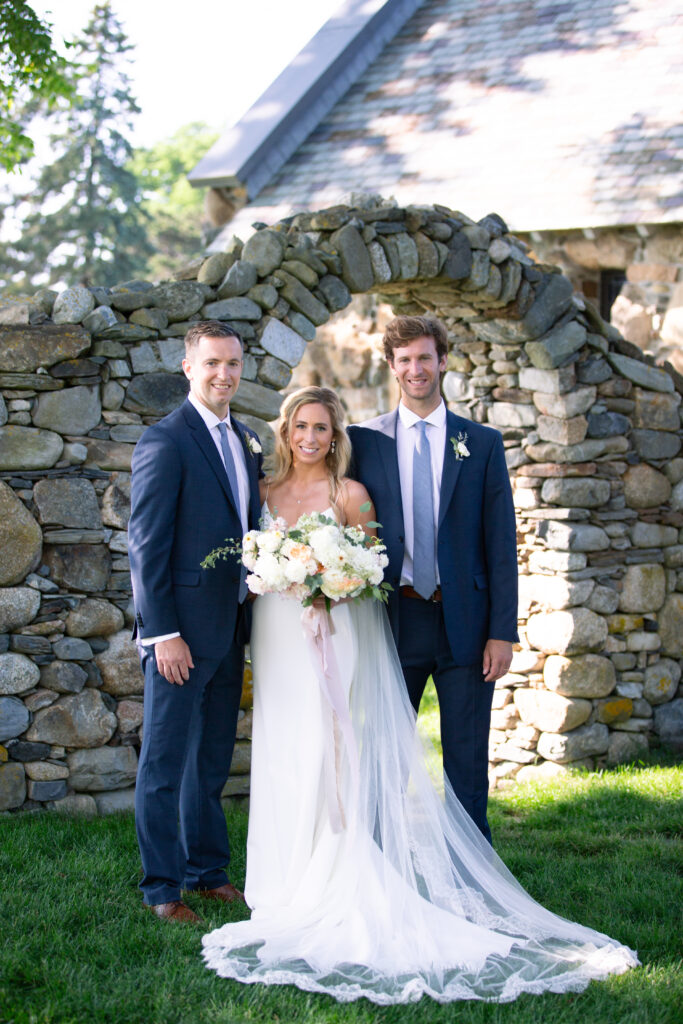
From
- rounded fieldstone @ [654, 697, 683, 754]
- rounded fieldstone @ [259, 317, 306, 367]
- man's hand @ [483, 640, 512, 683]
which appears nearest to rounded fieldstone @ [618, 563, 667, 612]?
rounded fieldstone @ [654, 697, 683, 754]

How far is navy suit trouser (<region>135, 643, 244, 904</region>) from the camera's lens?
371 centimetres

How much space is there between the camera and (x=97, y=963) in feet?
11.0

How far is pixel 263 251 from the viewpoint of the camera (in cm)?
517

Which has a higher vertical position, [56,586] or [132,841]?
[56,586]

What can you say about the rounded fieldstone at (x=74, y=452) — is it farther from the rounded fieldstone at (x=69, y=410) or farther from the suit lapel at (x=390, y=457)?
the suit lapel at (x=390, y=457)

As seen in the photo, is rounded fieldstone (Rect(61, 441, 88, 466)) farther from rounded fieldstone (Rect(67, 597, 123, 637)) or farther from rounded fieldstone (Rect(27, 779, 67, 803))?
rounded fieldstone (Rect(27, 779, 67, 803))

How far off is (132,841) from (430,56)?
8893 millimetres

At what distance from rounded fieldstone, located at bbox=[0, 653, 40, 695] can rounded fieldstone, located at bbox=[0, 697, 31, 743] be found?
47 millimetres

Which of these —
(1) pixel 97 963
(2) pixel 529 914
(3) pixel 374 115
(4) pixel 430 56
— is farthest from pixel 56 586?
(4) pixel 430 56

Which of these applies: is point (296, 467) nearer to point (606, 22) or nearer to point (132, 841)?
point (132, 841)

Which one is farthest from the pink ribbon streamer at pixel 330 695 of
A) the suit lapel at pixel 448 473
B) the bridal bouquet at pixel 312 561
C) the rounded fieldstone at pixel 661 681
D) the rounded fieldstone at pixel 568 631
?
the rounded fieldstone at pixel 661 681

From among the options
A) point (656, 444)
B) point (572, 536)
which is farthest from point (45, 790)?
point (656, 444)

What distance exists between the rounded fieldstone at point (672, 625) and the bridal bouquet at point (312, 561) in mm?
3582

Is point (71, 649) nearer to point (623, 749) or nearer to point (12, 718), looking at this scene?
point (12, 718)
